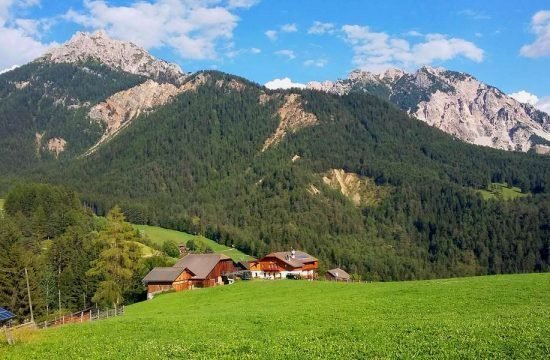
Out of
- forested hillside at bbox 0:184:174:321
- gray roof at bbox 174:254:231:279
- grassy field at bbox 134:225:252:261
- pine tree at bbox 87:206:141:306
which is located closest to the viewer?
pine tree at bbox 87:206:141:306

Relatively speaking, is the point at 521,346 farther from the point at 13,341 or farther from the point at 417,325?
the point at 13,341

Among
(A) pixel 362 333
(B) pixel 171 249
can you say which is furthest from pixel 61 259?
(A) pixel 362 333

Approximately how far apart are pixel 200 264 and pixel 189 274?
15.8ft

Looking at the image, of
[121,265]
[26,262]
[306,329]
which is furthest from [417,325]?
[26,262]

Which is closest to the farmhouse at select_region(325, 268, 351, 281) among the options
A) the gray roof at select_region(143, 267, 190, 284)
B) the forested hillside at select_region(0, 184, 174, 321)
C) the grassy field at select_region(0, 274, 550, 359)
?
the forested hillside at select_region(0, 184, 174, 321)

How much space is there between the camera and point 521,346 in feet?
61.6

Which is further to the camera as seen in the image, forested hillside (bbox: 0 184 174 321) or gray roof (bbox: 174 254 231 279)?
gray roof (bbox: 174 254 231 279)

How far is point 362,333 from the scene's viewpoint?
24516 mm

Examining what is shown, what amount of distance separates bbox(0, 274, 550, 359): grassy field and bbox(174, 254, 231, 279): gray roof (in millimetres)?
60030

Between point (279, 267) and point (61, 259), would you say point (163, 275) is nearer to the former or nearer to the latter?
point (61, 259)

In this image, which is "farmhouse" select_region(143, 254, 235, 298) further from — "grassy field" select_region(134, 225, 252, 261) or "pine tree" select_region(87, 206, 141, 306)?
"grassy field" select_region(134, 225, 252, 261)

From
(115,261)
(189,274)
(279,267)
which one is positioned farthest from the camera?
(279,267)

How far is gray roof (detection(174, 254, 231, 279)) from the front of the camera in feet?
325

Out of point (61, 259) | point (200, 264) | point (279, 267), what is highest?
point (61, 259)
